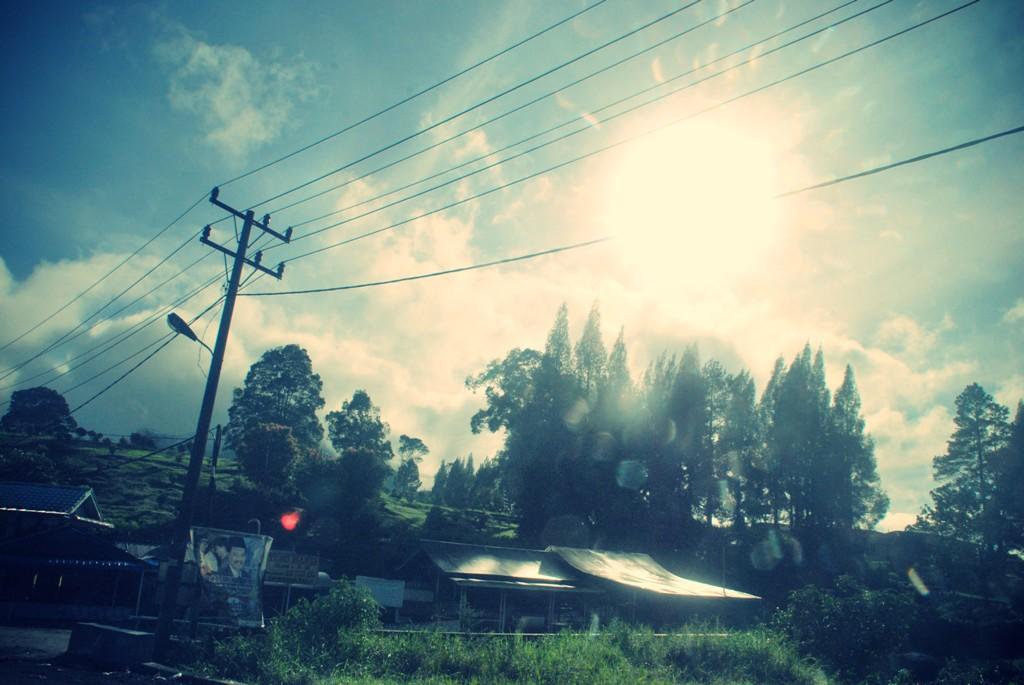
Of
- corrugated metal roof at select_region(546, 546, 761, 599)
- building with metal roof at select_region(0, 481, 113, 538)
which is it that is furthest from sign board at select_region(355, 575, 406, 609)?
building with metal roof at select_region(0, 481, 113, 538)

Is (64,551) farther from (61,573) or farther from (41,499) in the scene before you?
(41,499)

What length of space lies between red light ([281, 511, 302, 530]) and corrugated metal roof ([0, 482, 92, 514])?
15329mm

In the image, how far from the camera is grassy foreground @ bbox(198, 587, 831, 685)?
491 inches

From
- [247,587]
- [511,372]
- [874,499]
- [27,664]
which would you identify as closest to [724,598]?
[511,372]

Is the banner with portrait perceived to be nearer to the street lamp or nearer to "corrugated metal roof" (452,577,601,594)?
the street lamp

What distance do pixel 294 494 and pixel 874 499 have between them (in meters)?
63.6

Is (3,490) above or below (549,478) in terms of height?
below

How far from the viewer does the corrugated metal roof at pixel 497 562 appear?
96.7 ft

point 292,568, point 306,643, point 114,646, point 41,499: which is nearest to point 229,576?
point 114,646

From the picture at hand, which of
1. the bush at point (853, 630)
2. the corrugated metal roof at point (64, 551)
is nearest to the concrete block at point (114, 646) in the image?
the corrugated metal roof at point (64, 551)

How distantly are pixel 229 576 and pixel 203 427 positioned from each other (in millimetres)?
4033

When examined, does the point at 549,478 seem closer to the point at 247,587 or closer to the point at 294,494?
the point at 294,494

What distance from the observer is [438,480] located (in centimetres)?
15838

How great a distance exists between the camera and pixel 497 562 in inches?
1241
